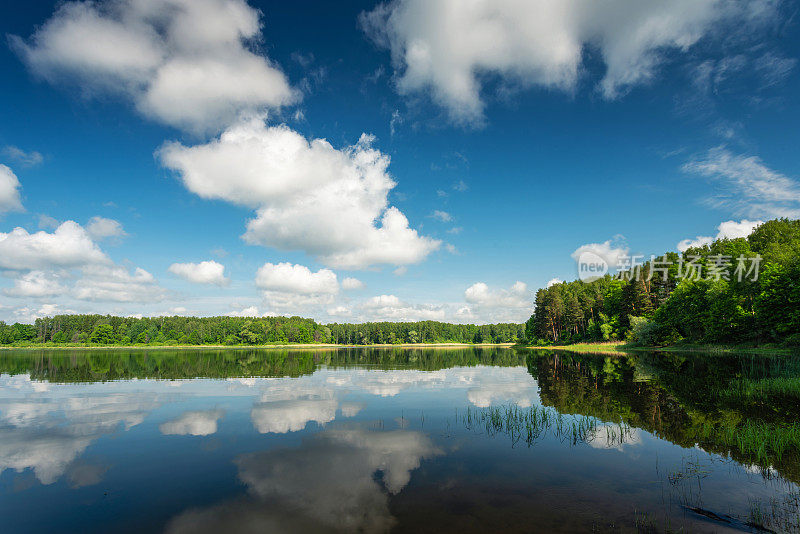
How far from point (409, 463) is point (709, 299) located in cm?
7852

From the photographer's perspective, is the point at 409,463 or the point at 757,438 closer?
the point at 409,463

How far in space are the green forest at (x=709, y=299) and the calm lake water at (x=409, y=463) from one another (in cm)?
4388

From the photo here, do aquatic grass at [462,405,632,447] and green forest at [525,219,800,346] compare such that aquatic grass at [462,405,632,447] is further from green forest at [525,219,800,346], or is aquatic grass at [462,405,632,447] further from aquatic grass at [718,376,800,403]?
green forest at [525,219,800,346]

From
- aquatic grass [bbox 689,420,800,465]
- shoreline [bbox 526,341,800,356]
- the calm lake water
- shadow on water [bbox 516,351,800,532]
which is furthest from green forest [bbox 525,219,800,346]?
aquatic grass [bbox 689,420,800,465]

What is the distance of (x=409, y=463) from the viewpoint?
47.7ft

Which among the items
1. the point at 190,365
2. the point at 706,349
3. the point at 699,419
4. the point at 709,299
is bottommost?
the point at 190,365

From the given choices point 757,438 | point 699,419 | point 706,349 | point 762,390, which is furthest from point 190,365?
point 706,349

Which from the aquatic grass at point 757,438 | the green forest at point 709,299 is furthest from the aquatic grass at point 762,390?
the green forest at point 709,299

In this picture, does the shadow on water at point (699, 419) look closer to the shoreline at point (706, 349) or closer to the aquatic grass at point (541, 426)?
the aquatic grass at point (541, 426)

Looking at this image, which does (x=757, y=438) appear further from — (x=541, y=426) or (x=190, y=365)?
(x=190, y=365)

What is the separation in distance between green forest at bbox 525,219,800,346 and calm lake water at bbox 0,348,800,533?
43.9 meters

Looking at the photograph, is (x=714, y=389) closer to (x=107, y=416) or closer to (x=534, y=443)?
(x=534, y=443)

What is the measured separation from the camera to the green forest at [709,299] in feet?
191

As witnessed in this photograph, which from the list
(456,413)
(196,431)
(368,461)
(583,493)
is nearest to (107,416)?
(196,431)
